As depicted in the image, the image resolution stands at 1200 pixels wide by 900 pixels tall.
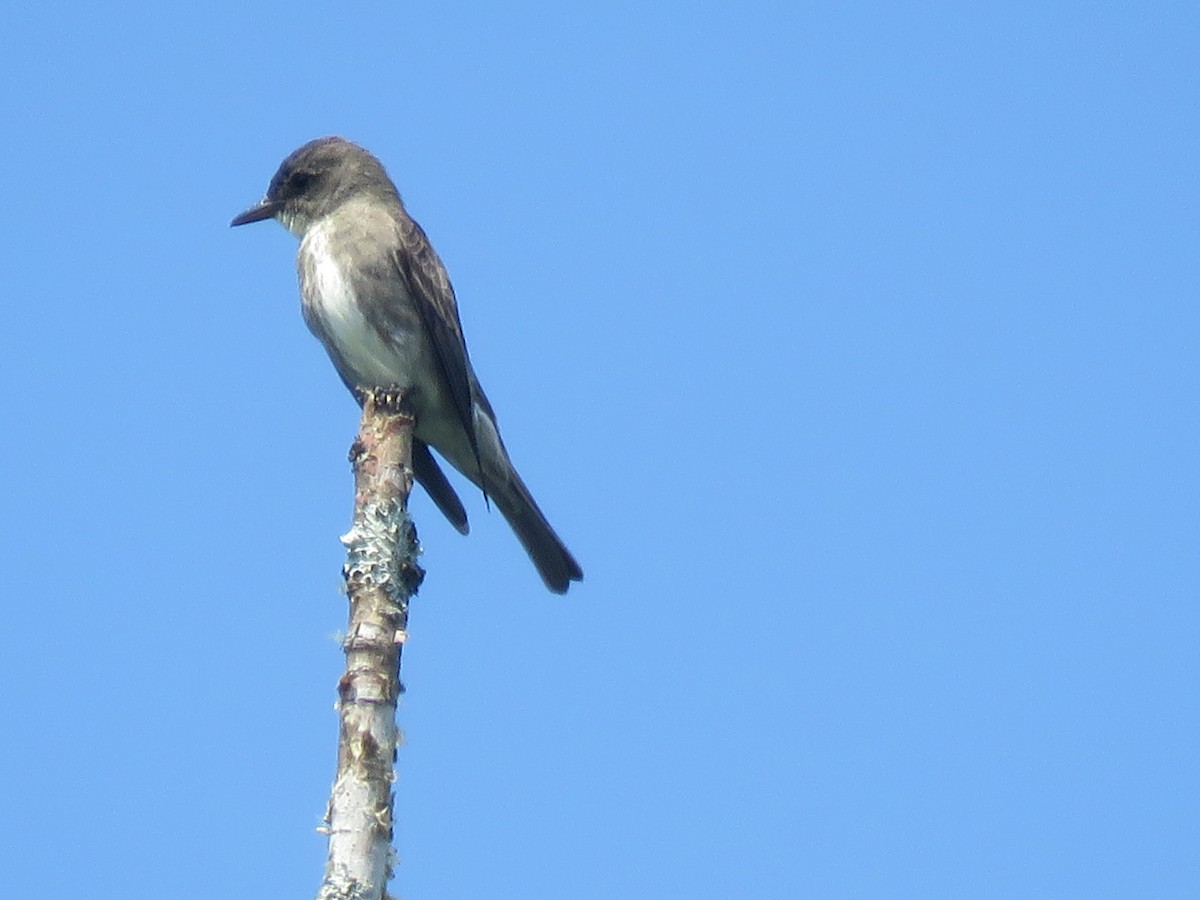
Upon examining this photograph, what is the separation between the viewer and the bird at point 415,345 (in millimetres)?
7859

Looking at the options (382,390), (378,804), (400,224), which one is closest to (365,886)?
(378,804)

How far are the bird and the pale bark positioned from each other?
7.00 ft

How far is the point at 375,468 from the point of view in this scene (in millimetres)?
5617

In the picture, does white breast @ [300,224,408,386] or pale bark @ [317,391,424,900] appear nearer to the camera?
pale bark @ [317,391,424,900]

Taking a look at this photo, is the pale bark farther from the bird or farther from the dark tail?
the dark tail

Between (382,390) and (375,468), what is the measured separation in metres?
1.80

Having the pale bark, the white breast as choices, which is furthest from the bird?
the pale bark

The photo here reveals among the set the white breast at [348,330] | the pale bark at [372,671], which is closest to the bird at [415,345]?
the white breast at [348,330]

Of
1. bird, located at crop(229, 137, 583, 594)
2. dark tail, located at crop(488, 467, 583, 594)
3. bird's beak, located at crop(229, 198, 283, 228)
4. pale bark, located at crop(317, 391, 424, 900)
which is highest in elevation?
bird's beak, located at crop(229, 198, 283, 228)

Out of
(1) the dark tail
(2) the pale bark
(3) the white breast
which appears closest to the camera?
(2) the pale bark

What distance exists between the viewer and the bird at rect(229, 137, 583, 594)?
786 centimetres

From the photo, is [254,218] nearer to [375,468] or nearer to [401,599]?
[375,468]

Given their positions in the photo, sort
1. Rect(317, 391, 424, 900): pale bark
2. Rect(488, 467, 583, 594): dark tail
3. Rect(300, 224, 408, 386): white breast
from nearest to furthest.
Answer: Rect(317, 391, 424, 900): pale bark
Rect(300, 224, 408, 386): white breast
Rect(488, 467, 583, 594): dark tail

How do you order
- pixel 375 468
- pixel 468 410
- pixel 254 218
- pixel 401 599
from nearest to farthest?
pixel 401 599
pixel 375 468
pixel 468 410
pixel 254 218
